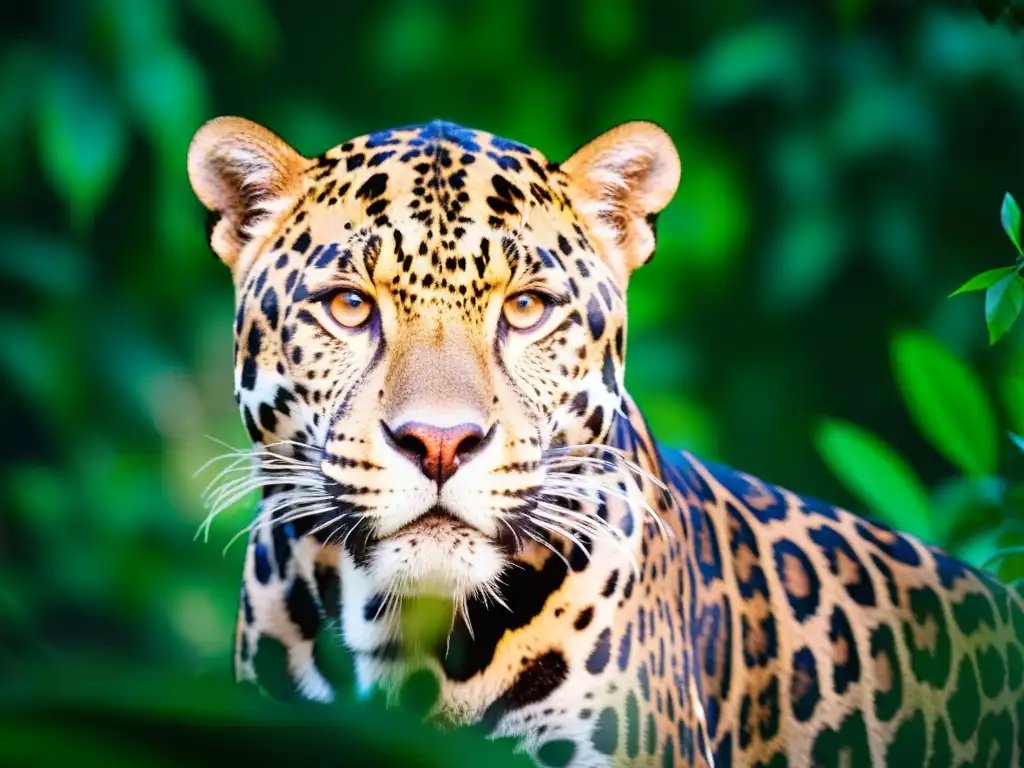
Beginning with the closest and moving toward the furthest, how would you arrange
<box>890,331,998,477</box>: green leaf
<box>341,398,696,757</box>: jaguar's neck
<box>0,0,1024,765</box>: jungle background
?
1. <box>341,398,696,757</box>: jaguar's neck
2. <box>890,331,998,477</box>: green leaf
3. <box>0,0,1024,765</box>: jungle background

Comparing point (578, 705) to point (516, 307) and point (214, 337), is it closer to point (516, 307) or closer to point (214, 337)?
point (516, 307)

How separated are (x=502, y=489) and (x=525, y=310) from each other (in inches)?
12.4

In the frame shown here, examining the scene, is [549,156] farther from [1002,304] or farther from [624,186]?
[1002,304]

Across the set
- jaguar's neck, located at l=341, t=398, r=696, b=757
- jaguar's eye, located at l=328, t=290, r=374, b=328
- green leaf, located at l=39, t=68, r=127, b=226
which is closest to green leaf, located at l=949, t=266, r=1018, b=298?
jaguar's neck, located at l=341, t=398, r=696, b=757

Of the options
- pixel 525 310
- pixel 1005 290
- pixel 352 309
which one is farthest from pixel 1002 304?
pixel 352 309

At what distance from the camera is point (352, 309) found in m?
1.90

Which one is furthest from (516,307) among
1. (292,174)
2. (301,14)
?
(301,14)

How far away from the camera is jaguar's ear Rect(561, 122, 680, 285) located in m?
2.10

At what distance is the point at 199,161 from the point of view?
6.81 ft

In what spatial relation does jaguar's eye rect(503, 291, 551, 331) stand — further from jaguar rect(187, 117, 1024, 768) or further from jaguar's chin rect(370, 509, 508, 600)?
jaguar's chin rect(370, 509, 508, 600)

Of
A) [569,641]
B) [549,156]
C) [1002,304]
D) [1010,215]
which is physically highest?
[549,156]

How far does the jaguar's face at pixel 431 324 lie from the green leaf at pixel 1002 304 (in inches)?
23.4

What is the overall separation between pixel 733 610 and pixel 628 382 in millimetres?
2333

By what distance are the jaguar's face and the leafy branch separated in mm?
586
